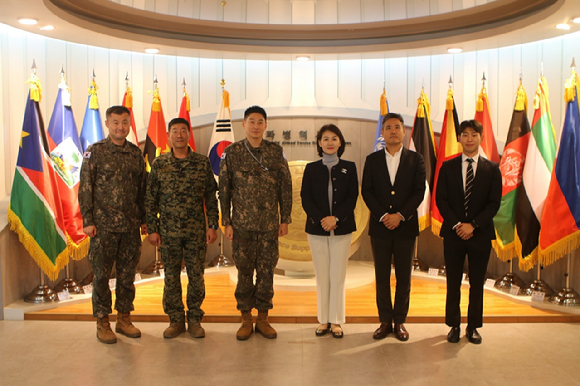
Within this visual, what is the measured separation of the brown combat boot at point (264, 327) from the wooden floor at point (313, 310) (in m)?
0.33

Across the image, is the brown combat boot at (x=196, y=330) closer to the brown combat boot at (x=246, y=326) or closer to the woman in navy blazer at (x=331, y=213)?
the brown combat boot at (x=246, y=326)

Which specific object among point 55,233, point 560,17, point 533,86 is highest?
point 560,17

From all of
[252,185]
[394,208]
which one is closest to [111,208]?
[252,185]

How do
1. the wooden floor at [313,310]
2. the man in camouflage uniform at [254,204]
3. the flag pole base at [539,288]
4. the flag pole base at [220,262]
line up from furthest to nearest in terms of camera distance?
1. the flag pole base at [220,262]
2. the flag pole base at [539,288]
3. the wooden floor at [313,310]
4. the man in camouflage uniform at [254,204]

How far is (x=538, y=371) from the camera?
3.18 meters

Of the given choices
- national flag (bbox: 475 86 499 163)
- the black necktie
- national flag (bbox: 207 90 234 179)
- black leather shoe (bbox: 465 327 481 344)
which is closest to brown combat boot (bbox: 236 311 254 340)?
black leather shoe (bbox: 465 327 481 344)

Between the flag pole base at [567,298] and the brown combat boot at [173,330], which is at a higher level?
the flag pole base at [567,298]

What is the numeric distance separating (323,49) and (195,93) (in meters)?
1.68

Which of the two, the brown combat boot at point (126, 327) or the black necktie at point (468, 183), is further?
the brown combat boot at point (126, 327)

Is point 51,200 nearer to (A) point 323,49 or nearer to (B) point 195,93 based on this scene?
(B) point 195,93

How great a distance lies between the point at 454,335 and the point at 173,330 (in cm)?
200

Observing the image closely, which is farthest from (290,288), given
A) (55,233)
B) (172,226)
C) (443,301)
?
(55,233)

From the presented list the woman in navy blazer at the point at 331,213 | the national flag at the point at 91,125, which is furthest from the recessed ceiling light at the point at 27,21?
the woman in navy blazer at the point at 331,213

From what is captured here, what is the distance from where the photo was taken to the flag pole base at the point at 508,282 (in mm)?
4941
